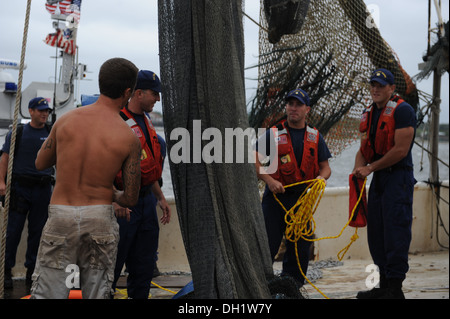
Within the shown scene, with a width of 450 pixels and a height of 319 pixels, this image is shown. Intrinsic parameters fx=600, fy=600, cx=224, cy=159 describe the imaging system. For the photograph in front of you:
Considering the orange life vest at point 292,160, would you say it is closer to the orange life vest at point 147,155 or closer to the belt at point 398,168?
the belt at point 398,168

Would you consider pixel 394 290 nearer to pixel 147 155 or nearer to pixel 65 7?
pixel 147 155

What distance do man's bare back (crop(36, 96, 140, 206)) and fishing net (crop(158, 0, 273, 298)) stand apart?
0.37 m

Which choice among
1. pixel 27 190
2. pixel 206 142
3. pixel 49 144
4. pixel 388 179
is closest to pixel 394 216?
pixel 388 179

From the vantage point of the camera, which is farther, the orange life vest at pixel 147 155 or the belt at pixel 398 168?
the belt at pixel 398 168

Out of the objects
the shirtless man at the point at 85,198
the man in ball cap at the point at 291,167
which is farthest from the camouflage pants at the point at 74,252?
the man in ball cap at the point at 291,167

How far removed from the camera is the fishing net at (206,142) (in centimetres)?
351

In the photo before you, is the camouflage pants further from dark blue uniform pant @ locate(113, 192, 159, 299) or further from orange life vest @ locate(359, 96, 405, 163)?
orange life vest @ locate(359, 96, 405, 163)

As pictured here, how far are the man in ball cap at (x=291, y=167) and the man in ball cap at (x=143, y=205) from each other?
1.22 metres

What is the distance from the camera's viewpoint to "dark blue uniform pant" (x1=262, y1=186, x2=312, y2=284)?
224 inches

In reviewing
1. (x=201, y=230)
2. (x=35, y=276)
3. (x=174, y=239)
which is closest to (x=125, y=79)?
(x=201, y=230)

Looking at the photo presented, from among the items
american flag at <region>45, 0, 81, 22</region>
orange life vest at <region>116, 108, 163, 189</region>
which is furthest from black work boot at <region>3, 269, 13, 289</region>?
american flag at <region>45, 0, 81, 22</region>

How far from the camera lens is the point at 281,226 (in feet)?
18.9
